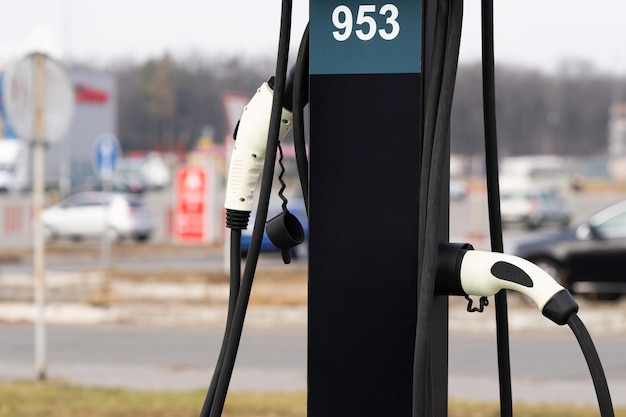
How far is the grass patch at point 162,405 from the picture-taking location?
323 inches

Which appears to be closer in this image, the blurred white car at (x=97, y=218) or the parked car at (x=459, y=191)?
the blurred white car at (x=97, y=218)

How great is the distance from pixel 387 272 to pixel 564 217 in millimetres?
42296

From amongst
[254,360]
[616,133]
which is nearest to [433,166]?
[254,360]

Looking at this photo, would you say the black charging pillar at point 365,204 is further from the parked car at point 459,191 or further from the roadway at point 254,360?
the parked car at point 459,191

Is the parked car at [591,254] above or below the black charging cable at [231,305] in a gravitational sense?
below

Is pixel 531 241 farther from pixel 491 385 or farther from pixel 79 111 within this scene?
pixel 79 111

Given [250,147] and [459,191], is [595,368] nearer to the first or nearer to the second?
[250,147]

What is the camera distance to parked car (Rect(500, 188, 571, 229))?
43.9m

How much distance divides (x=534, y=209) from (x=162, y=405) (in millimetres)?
36563

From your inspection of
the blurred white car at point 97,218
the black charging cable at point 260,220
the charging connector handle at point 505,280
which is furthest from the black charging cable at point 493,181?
the blurred white car at point 97,218

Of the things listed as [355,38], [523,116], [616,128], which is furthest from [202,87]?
[355,38]

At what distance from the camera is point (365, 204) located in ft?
8.14

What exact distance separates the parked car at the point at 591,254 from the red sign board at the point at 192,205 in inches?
282

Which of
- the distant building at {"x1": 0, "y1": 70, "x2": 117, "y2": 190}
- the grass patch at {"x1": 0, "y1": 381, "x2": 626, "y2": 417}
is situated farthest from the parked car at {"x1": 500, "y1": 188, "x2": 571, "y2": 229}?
the grass patch at {"x1": 0, "y1": 381, "x2": 626, "y2": 417}
